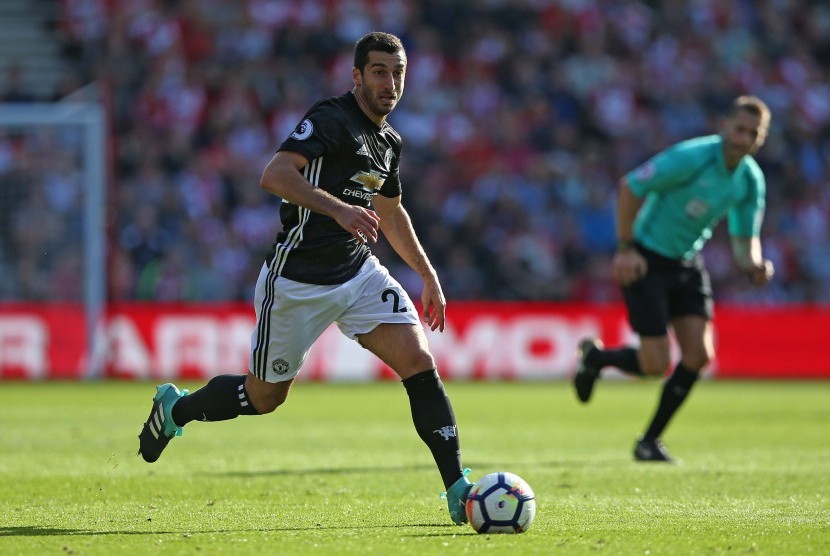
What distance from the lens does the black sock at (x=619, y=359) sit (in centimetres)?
1048

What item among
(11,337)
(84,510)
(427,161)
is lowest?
(11,337)

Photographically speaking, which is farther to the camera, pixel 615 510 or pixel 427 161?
pixel 427 161

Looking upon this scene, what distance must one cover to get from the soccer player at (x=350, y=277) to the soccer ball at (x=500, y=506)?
0.48 feet

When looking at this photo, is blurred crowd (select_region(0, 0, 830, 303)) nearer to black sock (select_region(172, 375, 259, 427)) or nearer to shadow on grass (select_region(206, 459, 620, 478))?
shadow on grass (select_region(206, 459, 620, 478))

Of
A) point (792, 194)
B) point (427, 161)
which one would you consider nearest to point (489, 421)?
point (427, 161)

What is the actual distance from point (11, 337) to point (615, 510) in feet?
46.5

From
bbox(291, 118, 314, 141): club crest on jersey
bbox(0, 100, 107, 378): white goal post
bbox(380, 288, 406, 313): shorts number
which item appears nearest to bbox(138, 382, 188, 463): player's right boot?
bbox(380, 288, 406, 313): shorts number

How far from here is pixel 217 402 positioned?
7164 mm

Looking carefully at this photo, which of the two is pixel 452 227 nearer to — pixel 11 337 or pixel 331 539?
pixel 11 337

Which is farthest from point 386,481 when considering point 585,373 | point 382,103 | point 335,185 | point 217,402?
point 585,373

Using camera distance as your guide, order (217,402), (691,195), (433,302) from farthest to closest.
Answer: (691,195), (217,402), (433,302)

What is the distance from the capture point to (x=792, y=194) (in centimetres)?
2370

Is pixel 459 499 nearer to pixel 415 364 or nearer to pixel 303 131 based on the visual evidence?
pixel 415 364

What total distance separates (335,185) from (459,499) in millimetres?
1666
